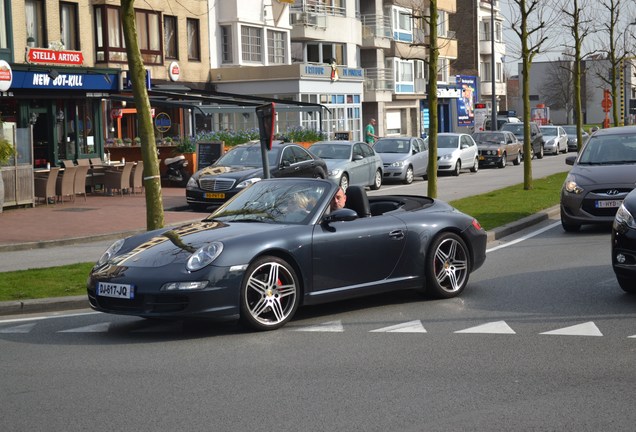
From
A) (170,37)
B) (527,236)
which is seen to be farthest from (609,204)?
(170,37)

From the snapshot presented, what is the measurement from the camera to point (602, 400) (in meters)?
6.71

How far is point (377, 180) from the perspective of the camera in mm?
32000

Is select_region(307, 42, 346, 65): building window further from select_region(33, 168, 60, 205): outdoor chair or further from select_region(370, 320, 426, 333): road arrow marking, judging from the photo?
select_region(370, 320, 426, 333): road arrow marking

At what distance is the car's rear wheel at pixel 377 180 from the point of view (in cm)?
3186

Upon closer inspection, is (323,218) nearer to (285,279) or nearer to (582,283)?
(285,279)

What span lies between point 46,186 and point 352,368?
19416mm

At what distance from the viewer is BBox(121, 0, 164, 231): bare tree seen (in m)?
13.7

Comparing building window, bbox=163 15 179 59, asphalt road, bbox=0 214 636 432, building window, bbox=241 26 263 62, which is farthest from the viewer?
building window, bbox=241 26 263 62

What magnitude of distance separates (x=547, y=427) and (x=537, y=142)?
4846 centimetres

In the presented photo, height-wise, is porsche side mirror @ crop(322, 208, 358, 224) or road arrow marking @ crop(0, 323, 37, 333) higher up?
porsche side mirror @ crop(322, 208, 358, 224)

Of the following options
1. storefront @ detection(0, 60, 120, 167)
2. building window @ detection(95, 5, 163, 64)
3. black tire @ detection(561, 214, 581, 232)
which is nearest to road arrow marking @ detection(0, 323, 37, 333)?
black tire @ detection(561, 214, 581, 232)

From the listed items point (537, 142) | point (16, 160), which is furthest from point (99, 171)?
point (537, 142)

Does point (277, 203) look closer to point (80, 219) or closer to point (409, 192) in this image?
point (80, 219)

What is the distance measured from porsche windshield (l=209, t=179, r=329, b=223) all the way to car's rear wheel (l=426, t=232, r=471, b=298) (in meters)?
1.34
